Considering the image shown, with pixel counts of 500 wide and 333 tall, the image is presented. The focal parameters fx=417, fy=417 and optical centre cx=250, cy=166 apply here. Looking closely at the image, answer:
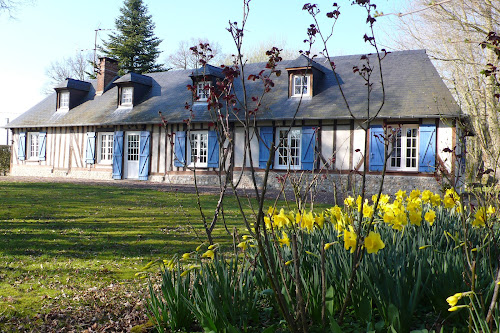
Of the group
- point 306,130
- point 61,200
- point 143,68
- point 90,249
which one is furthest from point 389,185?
point 143,68

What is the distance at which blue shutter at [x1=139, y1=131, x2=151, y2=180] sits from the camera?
1633 centimetres

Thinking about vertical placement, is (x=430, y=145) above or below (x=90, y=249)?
above

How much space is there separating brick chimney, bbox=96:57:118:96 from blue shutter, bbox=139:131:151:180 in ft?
16.9

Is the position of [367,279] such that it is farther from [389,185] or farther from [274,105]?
[274,105]

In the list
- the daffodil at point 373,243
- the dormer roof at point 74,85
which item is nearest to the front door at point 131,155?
the dormer roof at point 74,85

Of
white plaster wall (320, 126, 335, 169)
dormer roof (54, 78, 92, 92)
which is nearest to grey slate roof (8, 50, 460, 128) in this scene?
white plaster wall (320, 126, 335, 169)

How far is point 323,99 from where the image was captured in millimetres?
13984

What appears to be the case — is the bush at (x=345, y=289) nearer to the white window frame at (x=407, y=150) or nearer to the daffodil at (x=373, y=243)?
the daffodil at (x=373, y=243)

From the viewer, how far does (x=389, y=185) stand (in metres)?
12.7

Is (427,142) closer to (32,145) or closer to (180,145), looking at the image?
(180,145)

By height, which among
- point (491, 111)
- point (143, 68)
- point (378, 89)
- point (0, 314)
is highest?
point (143, 68)

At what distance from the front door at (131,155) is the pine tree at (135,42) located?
12539 millimetres

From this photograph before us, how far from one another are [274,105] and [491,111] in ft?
21.4

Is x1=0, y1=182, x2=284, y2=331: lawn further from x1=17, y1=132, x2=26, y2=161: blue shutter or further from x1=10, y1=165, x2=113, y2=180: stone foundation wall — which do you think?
x1=17, y1=132, x2=26, y2=161: blue shutter
